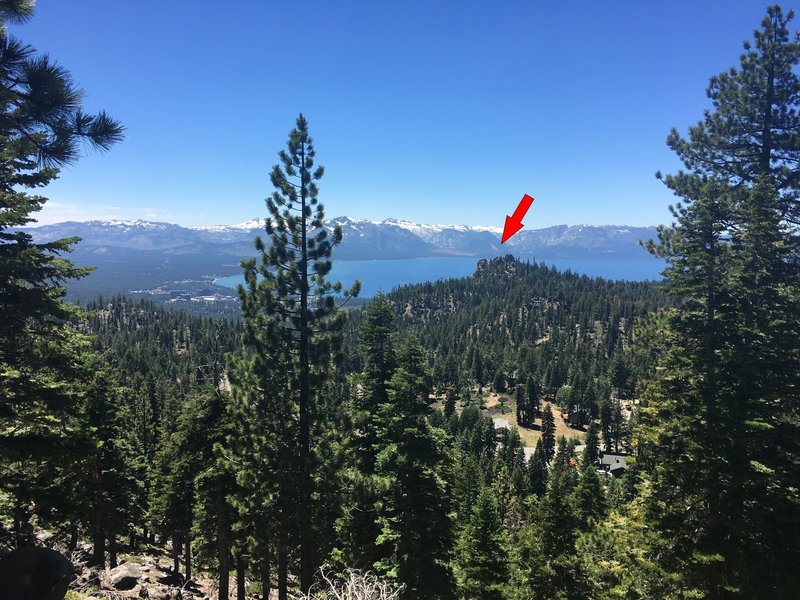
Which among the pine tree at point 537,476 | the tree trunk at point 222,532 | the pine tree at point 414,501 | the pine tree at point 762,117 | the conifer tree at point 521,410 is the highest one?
the pine tree at point 762,117

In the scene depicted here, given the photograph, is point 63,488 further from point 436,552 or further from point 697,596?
point 697,596

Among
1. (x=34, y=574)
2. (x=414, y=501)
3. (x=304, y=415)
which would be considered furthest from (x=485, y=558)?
(x=34, y=574)

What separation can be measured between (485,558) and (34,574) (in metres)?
17.1

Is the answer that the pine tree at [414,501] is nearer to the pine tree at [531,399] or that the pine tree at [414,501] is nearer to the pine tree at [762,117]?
the pine tree at [762,117]

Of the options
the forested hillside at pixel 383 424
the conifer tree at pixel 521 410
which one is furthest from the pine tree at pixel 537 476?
the forested hillside at pixel 383 424

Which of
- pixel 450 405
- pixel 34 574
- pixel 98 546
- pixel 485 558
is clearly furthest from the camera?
pixel 450 405

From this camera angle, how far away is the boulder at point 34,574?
332 inches

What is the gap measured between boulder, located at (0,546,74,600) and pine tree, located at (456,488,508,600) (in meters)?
15.8

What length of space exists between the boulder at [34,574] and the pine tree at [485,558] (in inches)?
621

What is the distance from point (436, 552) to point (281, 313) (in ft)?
32.7

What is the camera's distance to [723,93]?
17.4 m

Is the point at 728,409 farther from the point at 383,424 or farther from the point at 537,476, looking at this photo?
the point at 537,476

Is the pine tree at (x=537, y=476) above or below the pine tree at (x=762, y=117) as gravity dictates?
below

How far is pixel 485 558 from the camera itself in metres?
19.7
